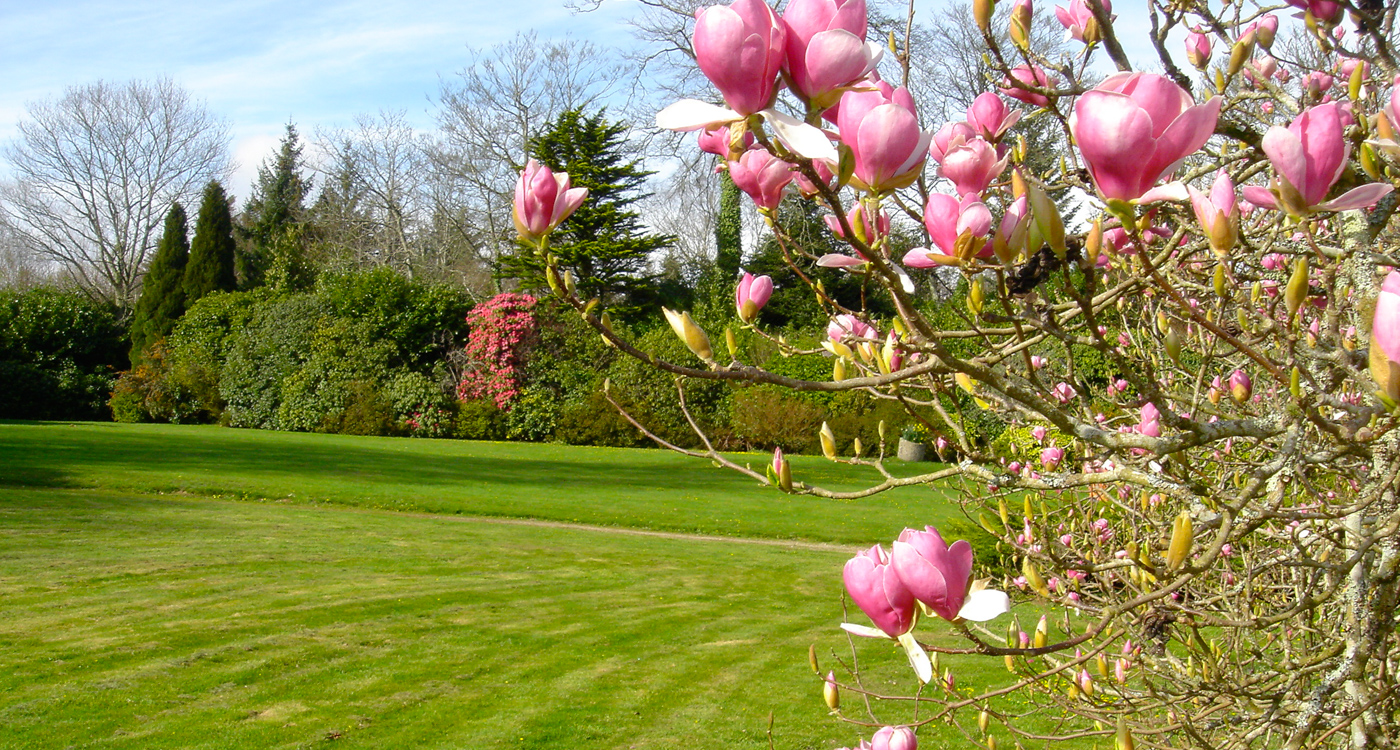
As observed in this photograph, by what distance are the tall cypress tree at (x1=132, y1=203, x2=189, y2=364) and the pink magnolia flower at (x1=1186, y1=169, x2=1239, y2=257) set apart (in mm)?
23333

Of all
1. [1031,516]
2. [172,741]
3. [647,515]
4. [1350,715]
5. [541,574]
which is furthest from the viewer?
[647,515]

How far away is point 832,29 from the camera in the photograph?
0.69 meters

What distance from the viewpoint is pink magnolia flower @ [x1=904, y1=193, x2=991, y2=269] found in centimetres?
81

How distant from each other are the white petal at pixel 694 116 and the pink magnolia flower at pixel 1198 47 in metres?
1.70

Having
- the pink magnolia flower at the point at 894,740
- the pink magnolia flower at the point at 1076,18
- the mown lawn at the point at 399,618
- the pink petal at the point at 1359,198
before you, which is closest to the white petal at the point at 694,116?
the pink petal at the point at 1359,198

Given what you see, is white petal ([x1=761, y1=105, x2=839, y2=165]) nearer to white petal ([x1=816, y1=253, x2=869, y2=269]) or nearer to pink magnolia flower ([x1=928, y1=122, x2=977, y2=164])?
white petal ([x1=816, y1=253, x2=869, y2=269])

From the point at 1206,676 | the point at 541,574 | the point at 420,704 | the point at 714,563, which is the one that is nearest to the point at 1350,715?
the point at 1206,676

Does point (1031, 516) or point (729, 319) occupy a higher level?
point (729, 319)

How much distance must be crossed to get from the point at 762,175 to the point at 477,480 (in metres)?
10.7

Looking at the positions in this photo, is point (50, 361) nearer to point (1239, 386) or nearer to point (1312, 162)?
point (1239, 386)

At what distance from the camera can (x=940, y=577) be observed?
80cm

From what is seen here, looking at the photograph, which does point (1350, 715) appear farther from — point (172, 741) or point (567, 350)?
point (567, 350)

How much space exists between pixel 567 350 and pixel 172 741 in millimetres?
14068

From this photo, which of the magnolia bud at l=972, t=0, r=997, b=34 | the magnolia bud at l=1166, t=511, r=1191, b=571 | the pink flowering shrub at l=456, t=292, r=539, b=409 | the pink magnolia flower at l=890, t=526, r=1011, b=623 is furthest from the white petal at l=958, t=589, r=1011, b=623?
the pink flowering shrub at l=456, t=292, r=539, b=409
